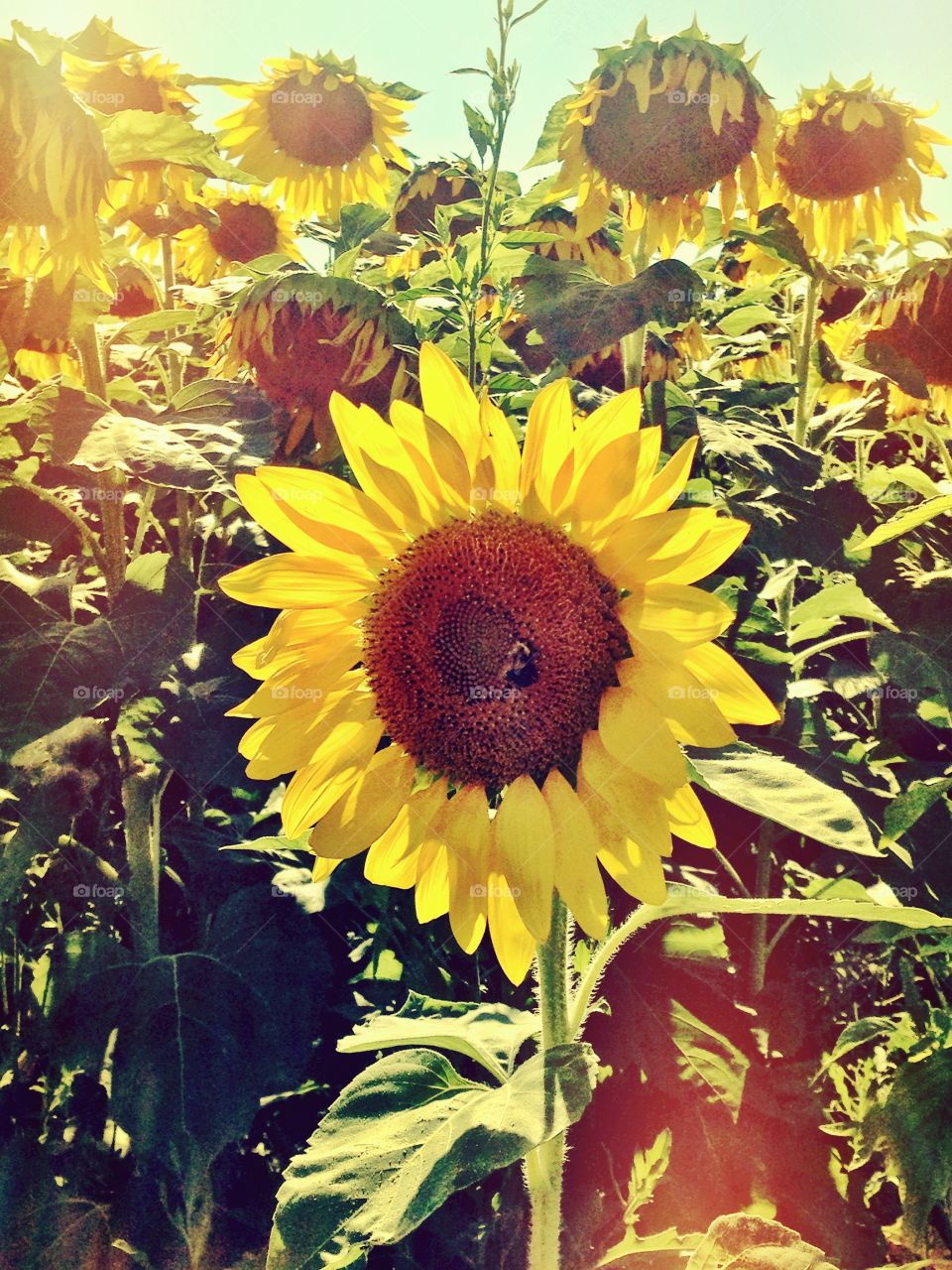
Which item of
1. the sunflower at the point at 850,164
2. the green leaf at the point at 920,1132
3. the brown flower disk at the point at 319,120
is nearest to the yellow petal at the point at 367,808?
the green leaf at the point at 920,1132

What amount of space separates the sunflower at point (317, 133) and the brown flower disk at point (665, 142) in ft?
3.72

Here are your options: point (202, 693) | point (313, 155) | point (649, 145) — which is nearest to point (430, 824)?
point (202, 693)

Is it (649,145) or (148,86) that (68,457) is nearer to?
(649,145)

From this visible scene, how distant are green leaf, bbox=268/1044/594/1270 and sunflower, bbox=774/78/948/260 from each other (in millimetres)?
1646

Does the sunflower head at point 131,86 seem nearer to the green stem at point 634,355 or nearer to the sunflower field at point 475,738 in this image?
the sunflower field at point 475,738

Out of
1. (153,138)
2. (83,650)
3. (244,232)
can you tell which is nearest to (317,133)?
(244,232)

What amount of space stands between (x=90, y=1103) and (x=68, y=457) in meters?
0.86

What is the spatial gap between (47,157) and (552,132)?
720 millimetres

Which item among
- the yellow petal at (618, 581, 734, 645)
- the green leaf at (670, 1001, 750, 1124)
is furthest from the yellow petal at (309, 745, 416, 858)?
the green leaf at (670, 1001, 750, 1124)

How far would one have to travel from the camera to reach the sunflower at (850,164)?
1.93m

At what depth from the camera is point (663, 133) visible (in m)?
1.45

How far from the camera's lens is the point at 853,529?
56.3 inches

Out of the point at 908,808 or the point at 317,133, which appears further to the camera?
the point at 317,133

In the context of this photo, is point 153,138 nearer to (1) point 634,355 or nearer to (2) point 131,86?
(1) point 634,355
